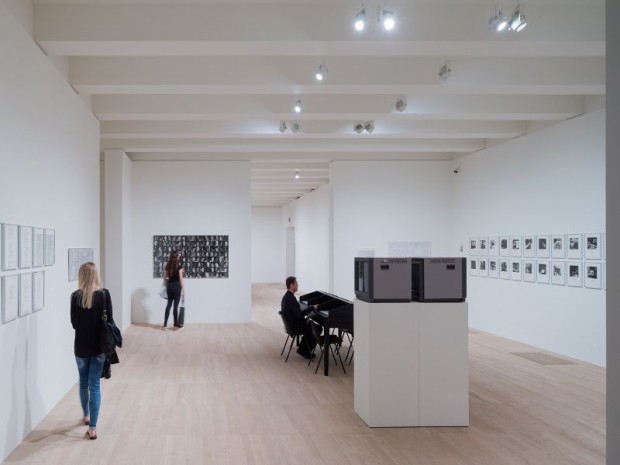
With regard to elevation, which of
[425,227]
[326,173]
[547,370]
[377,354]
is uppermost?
[326,173]

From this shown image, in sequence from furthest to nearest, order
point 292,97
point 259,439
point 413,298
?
1. point 292,97
2. point 413,298
3. point 259,439

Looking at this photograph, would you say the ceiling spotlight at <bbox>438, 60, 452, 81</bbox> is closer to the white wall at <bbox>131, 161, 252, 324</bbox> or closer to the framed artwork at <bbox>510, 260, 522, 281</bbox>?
the framed artwork at <bbox>510, 260, 522, 281</bbox>

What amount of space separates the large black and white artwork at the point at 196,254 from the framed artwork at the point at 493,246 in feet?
18.8

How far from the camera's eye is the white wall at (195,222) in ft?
44.5

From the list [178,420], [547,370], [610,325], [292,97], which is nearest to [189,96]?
[292,97]

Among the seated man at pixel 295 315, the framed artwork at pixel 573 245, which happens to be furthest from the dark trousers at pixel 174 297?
the framed artwork at pixel 573 245

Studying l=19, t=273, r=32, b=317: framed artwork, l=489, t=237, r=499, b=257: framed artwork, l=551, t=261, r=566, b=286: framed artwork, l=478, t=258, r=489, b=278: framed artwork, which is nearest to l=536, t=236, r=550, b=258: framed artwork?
l=551, t=261, r=566, b=286: framed artwork

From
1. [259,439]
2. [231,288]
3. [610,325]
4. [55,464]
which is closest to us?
[610,325]

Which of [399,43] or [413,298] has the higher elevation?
[399,43]

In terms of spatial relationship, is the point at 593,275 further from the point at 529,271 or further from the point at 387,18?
the point at 387,18

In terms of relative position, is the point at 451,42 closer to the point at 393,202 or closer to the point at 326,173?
the point at 393,202

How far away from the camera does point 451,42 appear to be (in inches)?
237

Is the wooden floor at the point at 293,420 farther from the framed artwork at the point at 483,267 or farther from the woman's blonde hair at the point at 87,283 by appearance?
the framed artwork at the point at 483,267

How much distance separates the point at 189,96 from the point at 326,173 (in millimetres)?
8152
